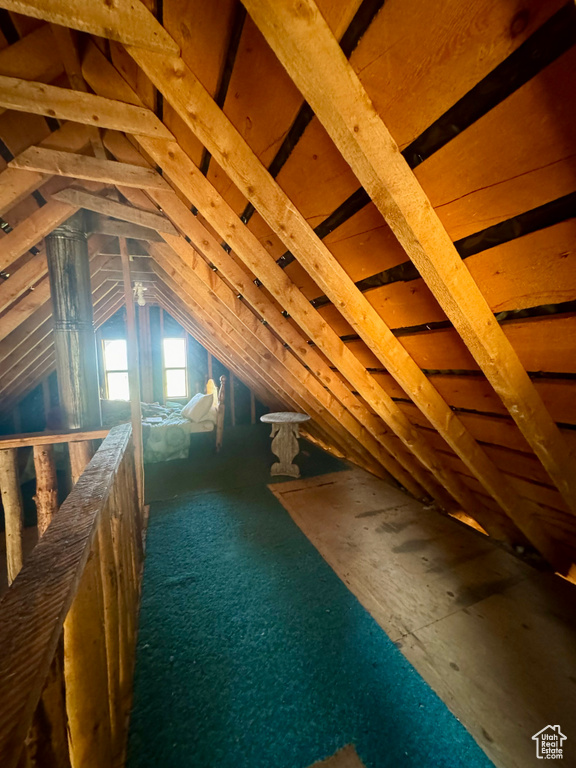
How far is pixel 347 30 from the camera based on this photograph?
80 centimetres

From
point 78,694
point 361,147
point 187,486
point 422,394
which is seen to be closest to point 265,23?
point 361,147

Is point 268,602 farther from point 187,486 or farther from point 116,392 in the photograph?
point 116,392

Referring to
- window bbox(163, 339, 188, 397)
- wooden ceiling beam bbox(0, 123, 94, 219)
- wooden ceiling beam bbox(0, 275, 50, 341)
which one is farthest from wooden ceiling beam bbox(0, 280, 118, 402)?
window bbox(163, 339, 188, 397)

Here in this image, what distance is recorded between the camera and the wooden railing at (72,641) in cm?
46

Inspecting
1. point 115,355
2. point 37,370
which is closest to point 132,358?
point 37,370

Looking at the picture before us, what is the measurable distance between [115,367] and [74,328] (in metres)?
6.29

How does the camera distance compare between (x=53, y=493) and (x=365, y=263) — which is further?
(x=53, y=493)

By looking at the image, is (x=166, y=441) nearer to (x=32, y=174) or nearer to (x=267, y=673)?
(x=32, y=174)

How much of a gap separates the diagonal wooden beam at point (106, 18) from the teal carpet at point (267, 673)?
2.52 meters

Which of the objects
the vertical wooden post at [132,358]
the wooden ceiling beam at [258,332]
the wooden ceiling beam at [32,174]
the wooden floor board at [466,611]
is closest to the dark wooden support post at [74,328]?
the vertical wooden post at [132,358]

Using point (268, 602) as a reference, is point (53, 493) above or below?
above

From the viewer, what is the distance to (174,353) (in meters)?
8.30

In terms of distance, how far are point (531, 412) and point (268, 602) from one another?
1836 millimetres

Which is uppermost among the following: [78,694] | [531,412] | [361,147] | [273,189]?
[273,189]
